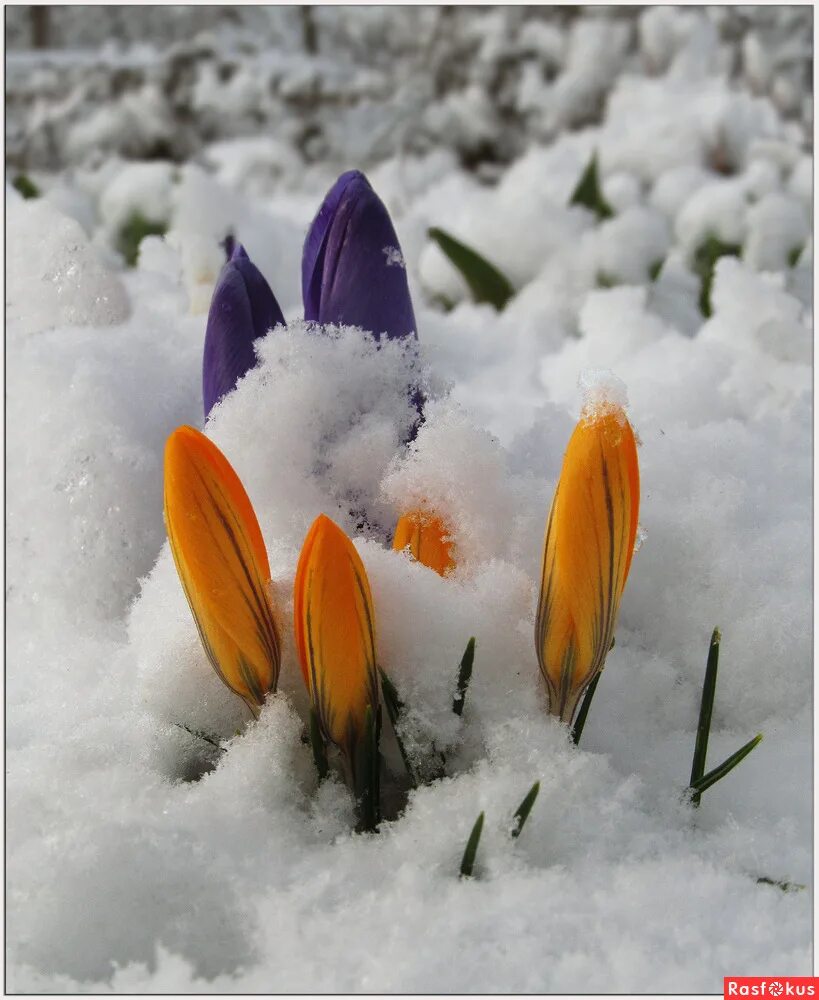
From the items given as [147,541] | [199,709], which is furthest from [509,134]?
[199,709]

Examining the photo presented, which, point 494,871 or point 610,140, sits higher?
point 610,140

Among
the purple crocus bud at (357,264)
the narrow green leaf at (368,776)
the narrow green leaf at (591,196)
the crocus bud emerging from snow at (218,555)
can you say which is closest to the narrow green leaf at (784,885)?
the narrow green leaf at (368,776)

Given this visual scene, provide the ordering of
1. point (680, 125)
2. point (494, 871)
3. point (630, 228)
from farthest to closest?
point (680, 125) < point (630, 228) < point (494, 871)

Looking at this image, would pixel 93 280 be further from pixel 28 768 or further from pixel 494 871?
pixel 494 871

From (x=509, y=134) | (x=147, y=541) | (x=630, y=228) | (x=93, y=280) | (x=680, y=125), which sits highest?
(x=509, y=134)

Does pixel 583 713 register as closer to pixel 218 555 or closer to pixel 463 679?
pixel 463 679

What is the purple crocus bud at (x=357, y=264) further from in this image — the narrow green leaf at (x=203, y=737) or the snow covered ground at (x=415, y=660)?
the narrow green leaf at (x=203, y=737)

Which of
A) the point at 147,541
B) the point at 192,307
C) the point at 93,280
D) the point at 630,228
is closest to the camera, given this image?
the point at 147,541
